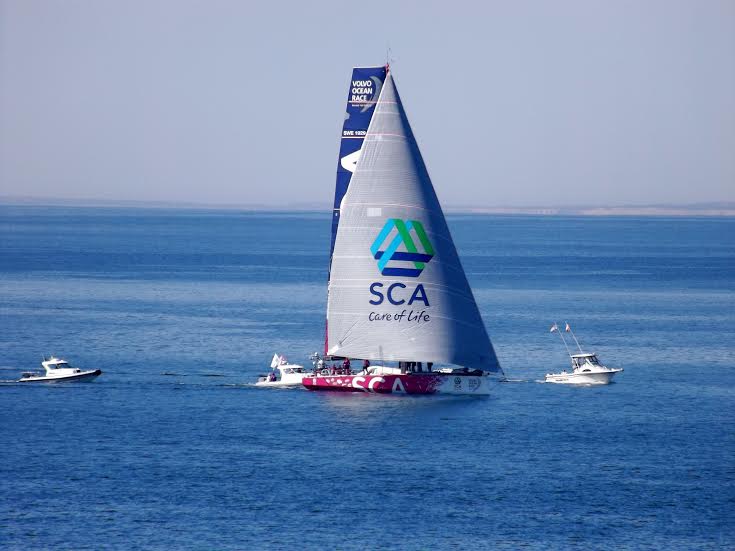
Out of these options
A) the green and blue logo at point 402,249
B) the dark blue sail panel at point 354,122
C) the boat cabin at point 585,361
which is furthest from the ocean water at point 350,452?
the dark blue sail panel at point 354,122

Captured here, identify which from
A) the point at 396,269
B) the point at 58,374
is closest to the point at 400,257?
the point at 396,269

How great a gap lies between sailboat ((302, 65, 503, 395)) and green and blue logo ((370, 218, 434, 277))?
7cm

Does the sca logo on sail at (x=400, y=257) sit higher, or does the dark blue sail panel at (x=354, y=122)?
the dark blue sail panel at (x=354, y=122)

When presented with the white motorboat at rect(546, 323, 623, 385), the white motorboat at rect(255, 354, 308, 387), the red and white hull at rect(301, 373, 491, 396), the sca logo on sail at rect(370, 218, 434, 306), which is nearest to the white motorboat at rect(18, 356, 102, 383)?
the white motorboat at rect(255, 354, 308, 387)

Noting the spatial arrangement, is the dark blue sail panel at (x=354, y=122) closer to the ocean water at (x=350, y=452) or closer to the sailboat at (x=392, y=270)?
the sailboat at (x=392, y=270)

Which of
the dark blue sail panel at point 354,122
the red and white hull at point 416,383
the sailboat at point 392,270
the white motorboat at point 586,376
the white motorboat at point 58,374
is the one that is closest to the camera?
the sailboat at point 392,270

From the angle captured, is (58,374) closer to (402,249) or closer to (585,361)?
(402,249)

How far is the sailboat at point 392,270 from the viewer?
294 ft

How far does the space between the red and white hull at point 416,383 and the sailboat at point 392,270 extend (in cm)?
7

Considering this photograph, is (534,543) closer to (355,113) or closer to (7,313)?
(355,113)

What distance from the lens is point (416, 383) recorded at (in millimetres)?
91062

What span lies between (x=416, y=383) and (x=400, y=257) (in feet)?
28.9

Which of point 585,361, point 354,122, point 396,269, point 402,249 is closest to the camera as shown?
point 402,249

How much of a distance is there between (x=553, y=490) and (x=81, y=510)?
24180 millimetres
